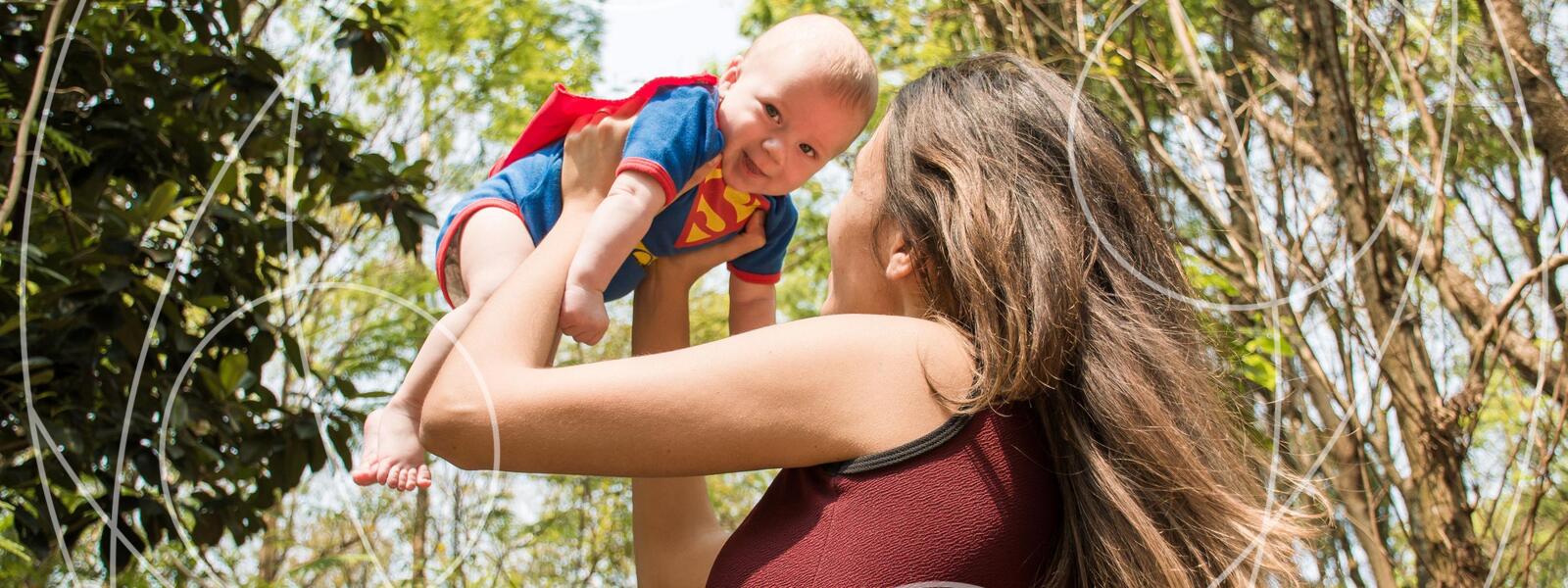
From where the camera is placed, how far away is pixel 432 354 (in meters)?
1.94

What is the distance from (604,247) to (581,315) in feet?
0.39

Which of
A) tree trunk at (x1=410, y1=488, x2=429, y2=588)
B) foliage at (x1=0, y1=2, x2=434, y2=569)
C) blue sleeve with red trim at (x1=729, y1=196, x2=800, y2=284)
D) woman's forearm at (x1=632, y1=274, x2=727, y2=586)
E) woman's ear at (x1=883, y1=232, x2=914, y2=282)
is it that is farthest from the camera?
tree trunk at (x1=410, y1=488, x2=429, y2=588)

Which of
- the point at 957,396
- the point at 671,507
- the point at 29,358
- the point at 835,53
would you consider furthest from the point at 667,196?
the point at 29,358

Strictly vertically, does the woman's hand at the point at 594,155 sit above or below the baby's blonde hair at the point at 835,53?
below

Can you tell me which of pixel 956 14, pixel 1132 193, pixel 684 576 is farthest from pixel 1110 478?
pixel 956 14

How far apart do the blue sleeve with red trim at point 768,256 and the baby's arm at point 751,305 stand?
0.01 m

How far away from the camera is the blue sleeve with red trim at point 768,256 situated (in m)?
2.25

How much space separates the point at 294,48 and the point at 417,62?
1166 mm

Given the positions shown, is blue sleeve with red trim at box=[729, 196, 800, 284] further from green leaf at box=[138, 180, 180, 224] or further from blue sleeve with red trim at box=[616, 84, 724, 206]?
green leaf at box=[138, 180, 180, 224]

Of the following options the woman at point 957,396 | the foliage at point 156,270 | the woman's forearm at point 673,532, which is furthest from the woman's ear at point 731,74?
the foliage at point 156,270

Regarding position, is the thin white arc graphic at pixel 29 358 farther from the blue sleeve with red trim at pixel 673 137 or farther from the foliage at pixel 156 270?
the blue sleeve with red trim at pixel 673 137

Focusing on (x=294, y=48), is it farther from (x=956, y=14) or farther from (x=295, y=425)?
(x=295, y=425)

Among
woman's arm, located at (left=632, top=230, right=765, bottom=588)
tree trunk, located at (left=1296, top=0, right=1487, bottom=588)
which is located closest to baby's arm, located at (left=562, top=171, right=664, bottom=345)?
woman's arm, located at (left=632, top=230, right=765, bottom=588)

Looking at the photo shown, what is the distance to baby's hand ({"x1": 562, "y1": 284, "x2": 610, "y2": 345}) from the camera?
1730mm
